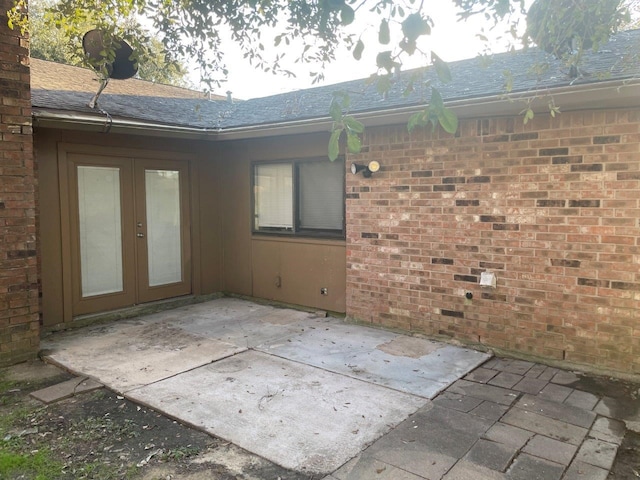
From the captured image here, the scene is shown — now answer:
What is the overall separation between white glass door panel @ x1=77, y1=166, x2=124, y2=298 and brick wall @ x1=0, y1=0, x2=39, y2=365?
1346 mm

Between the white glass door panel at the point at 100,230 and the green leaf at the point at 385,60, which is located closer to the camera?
the green leaf at the point at 385,60

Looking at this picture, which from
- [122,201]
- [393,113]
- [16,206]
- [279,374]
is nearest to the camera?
[279,374]

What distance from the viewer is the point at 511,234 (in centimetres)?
496

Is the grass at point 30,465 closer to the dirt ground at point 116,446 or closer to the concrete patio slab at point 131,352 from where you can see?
the dirt ground at point 116,446

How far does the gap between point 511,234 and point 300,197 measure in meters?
3.02

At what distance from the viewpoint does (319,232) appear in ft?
22.1

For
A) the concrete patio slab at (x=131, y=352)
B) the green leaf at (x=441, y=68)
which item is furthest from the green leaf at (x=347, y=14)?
the concrete patio slab at (x=131, y=352)

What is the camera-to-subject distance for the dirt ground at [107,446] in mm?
2908

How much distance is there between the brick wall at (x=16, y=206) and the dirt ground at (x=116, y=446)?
0.91m

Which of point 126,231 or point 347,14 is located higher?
point 347,14

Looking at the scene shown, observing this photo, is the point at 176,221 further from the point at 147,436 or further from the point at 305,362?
the point at 147,436

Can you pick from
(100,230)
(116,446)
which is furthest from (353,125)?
(100,230)

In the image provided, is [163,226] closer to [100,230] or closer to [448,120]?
[100,230]

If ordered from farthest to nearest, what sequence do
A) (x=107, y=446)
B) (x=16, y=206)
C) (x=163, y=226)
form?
(x=163, y=226) → (x=16, y=206) → (x=107, y=446)
